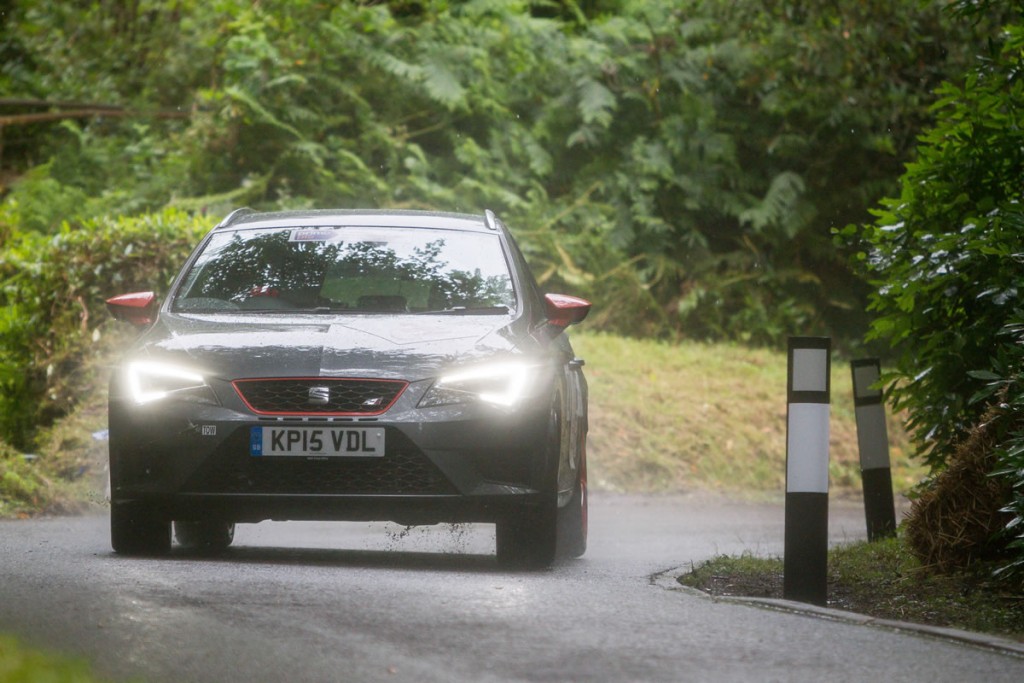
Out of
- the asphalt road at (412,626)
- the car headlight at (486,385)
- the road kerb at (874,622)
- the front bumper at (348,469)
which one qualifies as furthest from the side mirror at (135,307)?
the road kerb at (874,622)

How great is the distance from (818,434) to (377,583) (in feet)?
6.31

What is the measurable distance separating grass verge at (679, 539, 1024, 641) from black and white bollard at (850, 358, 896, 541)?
0.82m

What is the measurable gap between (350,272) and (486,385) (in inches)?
53.5

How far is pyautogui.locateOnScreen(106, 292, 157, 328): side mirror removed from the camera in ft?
27.9

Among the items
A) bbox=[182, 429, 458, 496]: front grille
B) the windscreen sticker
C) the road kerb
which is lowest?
the road kerb

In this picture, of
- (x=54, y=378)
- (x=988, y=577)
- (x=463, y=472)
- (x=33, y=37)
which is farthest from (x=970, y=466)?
(x=33, y=37)

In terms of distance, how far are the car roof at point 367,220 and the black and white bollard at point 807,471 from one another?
2.54m

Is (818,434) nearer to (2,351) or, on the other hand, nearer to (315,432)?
(315,432)

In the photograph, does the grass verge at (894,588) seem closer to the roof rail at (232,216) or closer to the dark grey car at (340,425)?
the dark grey car at (340,425)

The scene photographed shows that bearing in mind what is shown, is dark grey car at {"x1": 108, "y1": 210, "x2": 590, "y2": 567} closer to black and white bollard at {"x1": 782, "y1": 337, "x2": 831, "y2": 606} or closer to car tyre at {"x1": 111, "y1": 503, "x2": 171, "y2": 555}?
car tyre at {"x1": 111, "y1": 503, "x2": 171, "y2": 555}

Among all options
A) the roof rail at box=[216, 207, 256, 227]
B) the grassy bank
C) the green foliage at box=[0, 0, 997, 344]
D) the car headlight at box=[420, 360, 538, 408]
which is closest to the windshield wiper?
the car headlight at box=[420, 360, 538, 408]

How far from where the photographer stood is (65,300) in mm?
13312

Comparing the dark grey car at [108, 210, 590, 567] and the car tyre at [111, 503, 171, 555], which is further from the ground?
the dark grey car at [108, 210, 590, 567]

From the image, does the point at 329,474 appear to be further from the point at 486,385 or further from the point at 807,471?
the point at 807,471
